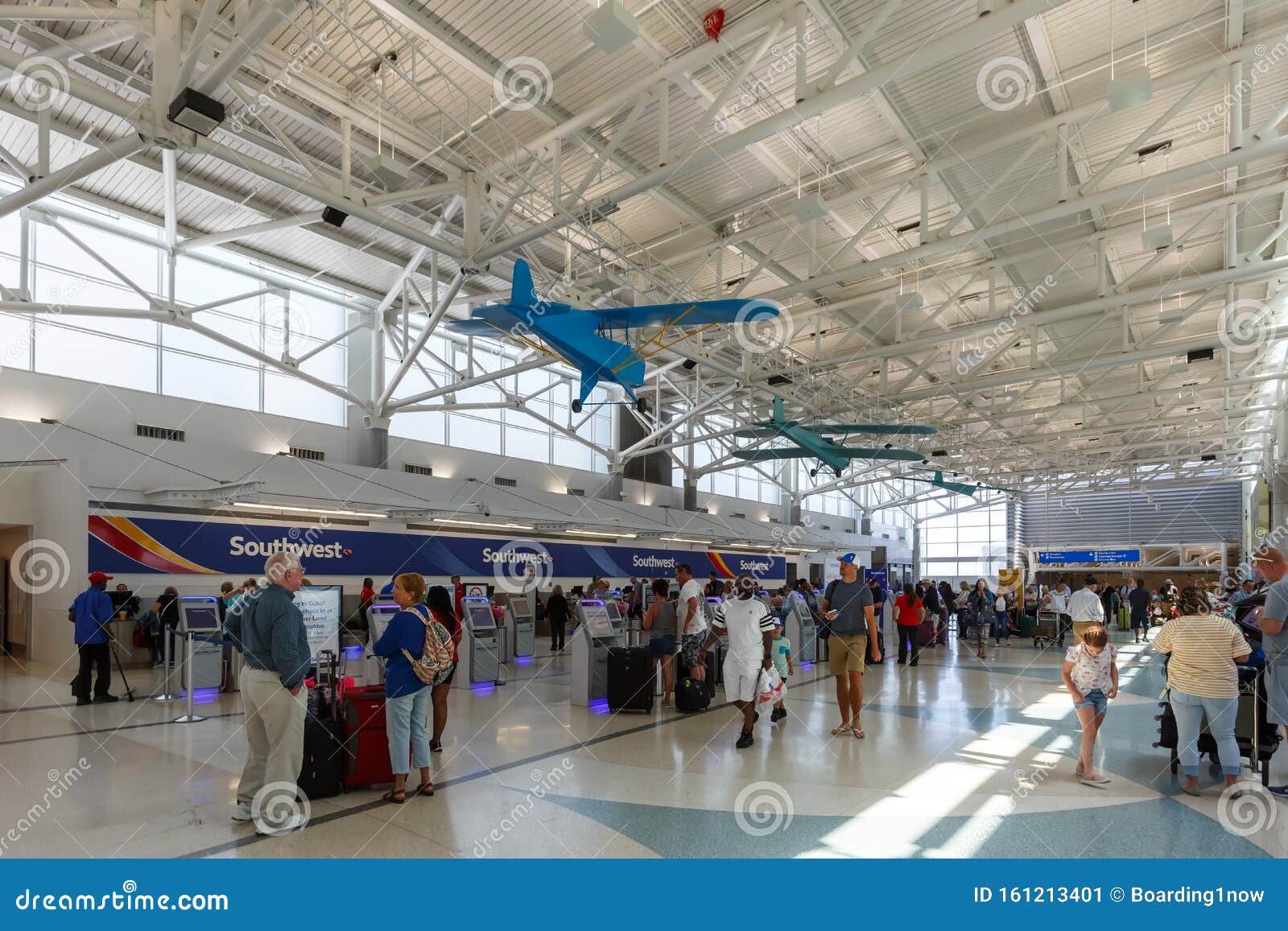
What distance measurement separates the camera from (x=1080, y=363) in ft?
49.9

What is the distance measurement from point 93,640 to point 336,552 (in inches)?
299

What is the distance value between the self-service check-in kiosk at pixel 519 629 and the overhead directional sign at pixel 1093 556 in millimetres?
35691

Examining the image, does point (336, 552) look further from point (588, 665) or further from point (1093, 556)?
point (1093, 556)

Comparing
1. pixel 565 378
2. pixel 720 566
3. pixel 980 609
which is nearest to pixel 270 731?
pixel 980 609

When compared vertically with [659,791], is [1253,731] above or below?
above

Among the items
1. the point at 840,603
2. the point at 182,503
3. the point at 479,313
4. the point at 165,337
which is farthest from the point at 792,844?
the point at 165,337

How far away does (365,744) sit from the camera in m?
5.37

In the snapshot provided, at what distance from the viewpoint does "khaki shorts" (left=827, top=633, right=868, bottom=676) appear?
287 inches

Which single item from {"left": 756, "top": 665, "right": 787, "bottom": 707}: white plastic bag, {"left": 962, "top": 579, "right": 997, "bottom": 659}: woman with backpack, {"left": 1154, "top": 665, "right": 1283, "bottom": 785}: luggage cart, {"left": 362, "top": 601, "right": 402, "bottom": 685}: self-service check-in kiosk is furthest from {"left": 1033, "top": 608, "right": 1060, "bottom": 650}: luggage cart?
{"left": 362, "top": 601, "right": 402, "bottom": 685}: self-service check-in kiosk

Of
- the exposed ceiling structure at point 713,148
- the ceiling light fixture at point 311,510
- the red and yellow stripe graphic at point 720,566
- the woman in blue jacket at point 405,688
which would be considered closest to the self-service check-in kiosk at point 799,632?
the exposed ceiling structure at point 713,148

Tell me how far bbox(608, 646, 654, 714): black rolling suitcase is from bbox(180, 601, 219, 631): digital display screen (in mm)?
5383

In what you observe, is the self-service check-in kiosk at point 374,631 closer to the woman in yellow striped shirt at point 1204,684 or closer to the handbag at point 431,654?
the handbag at point 431,654

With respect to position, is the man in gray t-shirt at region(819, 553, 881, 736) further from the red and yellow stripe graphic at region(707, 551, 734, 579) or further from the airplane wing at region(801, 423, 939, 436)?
the red and yellow stripe graphic at region(707, 551, 734, 579)

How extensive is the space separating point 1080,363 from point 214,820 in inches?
620
